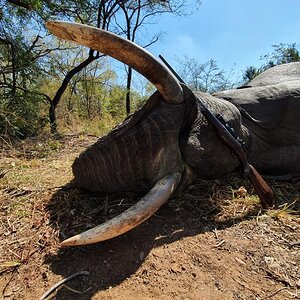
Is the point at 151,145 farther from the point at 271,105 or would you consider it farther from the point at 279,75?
the point at 279,75

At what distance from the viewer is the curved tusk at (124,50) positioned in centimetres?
170

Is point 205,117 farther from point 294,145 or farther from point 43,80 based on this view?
point 43,80

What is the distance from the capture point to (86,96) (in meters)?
14.7

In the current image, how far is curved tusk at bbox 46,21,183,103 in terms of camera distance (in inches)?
67.0

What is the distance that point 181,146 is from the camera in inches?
83.7

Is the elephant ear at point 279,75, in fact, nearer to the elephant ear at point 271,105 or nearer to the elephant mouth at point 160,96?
the elephant ear at point 271,105

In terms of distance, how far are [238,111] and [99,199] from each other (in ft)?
4.04

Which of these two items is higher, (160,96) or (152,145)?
(160,96)

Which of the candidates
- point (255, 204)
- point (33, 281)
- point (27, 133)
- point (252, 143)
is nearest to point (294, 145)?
point (252, 143)

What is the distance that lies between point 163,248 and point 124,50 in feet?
3.50

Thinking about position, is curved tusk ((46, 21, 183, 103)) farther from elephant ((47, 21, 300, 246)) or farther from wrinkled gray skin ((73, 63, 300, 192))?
wrinkled gray skin ((73, 63, 300, 192))

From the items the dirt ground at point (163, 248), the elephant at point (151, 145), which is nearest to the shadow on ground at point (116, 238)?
the dirt ground at point (163, 248)

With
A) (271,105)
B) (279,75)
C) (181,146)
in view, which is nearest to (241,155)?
(181,146)

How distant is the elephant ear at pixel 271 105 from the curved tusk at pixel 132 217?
105cm
